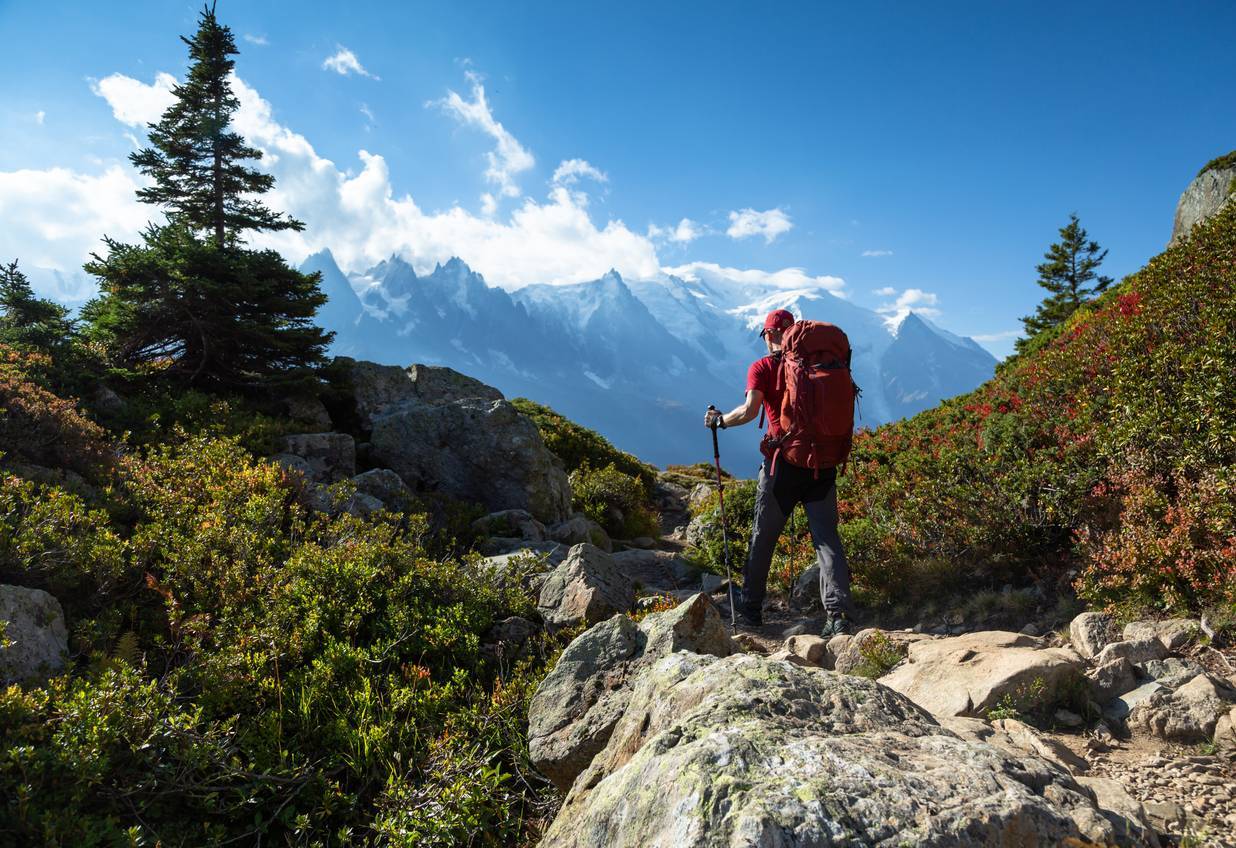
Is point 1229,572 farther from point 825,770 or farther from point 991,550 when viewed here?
point 825,770

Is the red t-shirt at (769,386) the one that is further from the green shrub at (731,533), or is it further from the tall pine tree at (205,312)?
the tall pine tree at (205,312)

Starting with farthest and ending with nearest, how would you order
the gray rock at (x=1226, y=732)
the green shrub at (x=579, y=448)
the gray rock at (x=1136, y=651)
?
the green shrub at (x=579, y=448), the gray rock at (x=1136, y=651), the gray rock at (x=1226, y=732)

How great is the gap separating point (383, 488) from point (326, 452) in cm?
144

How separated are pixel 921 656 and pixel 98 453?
33.2 feet

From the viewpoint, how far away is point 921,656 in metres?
5.17

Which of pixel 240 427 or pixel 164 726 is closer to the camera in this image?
pixel 164 726

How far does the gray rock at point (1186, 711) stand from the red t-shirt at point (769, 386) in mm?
3916

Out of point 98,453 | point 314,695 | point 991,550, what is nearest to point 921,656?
point 991,550

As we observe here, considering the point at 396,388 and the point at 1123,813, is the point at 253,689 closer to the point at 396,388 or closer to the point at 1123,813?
the point at 1123,813

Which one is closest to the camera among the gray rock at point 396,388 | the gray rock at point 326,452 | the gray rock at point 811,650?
the gray rock at point 811,650

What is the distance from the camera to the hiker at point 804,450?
650 centimetres

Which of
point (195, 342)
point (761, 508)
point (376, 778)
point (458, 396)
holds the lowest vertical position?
point (376, 778)

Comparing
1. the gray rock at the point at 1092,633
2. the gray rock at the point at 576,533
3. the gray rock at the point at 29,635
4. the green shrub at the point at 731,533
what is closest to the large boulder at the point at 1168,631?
the gray rock at the point at 1092,633

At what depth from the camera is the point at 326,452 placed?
33.7ft
